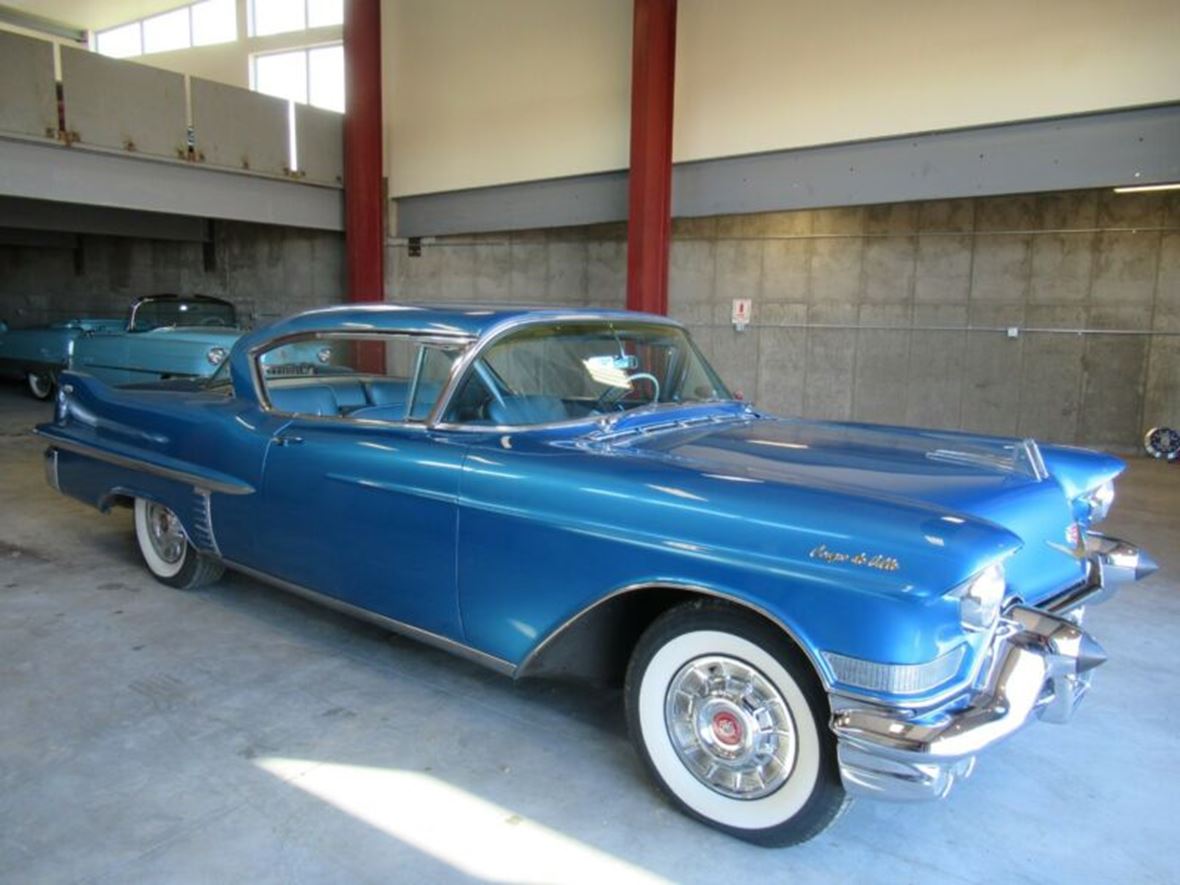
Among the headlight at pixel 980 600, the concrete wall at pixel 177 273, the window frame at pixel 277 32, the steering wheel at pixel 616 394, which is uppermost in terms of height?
the window frame at pixel 277 32

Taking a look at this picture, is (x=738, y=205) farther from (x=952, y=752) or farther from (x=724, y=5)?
(x=952, y=752)

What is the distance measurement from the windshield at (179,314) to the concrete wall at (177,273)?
2809 mm

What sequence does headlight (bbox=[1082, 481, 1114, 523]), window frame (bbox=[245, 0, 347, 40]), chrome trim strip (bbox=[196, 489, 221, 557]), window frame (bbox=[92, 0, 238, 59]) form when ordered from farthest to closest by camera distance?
1. window frame (bbox=[92, 0, 238, 59])
2. window frame (bbox=[245, 0, 347, 40])
3. chrome trim strip (bbox=[196, 489, 221, 557])
4. headlight (bbox=[1082, 481, 1114, 523])

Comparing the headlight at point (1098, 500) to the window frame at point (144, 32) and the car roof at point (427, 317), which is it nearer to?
the car roof at point (427, 317)

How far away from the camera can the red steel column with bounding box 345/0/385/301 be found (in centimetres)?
1205

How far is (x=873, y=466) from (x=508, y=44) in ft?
35.5

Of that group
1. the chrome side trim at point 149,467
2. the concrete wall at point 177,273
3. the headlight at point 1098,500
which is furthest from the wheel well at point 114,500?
the concrete wall at point 177,273

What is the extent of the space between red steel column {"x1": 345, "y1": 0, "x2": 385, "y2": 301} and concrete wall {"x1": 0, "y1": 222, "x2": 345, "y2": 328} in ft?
4.97

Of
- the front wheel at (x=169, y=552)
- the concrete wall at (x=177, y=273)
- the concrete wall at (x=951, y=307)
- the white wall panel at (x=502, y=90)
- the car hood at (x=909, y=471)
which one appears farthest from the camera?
the concrete wall at (x=177, y=273)

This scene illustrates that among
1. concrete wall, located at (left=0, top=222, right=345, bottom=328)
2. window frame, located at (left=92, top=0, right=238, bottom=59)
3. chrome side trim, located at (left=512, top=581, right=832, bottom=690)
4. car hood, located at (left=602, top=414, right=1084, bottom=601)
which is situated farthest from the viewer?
window frame, located at (left=92, top=0, right=238, bottom=59)

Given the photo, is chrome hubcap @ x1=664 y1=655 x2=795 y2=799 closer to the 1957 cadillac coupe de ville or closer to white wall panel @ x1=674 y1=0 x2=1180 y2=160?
the 1957 cadillac coupe de ville

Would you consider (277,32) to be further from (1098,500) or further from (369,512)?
(1098,500)

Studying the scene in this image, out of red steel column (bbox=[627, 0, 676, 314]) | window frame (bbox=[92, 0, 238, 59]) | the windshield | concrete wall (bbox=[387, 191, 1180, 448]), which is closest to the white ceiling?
window frame (bbox=[92, 0, 238, 59])

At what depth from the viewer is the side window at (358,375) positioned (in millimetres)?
3168
